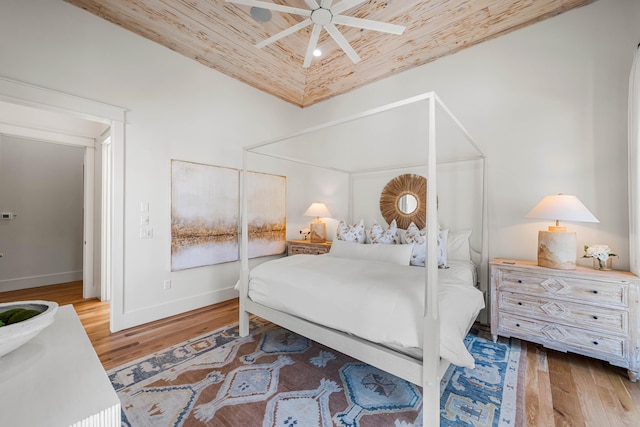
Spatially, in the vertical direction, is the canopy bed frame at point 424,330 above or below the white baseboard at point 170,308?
above

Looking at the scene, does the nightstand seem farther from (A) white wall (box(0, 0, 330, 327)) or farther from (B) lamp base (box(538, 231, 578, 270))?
(B) lamp base (box(538, 231, 578, 270))

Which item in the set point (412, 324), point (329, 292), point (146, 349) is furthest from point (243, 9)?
point (146, 349)

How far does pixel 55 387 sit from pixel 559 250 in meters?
3.31

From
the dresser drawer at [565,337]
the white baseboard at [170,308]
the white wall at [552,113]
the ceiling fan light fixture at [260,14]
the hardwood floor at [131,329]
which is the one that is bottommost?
the hardwood floor at [131,329]

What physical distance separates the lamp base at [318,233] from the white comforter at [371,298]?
1.72 meters

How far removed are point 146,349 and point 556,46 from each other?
5.04 metres

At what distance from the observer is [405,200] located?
376 centimetres

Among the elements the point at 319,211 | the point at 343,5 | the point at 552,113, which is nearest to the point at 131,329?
the point at 319,211

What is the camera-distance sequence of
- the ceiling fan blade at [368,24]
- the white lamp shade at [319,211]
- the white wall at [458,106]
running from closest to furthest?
the ceiling fan blade at [368,24] < the white wall at [458,106] < the white lamp shade at [319,211]

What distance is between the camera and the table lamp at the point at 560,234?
7.50 ft

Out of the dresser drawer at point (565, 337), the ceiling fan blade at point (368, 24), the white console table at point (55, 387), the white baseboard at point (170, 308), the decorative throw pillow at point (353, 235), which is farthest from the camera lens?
the decorative throw pillow at point (353, 235)

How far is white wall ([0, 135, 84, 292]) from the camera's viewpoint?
13.7 feet

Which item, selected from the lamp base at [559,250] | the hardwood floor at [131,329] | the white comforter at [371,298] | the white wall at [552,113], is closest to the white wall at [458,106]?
the white wall at [552,113]

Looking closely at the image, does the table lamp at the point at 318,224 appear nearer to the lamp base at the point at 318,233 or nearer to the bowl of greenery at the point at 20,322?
the lamp base at the point at 318,233
